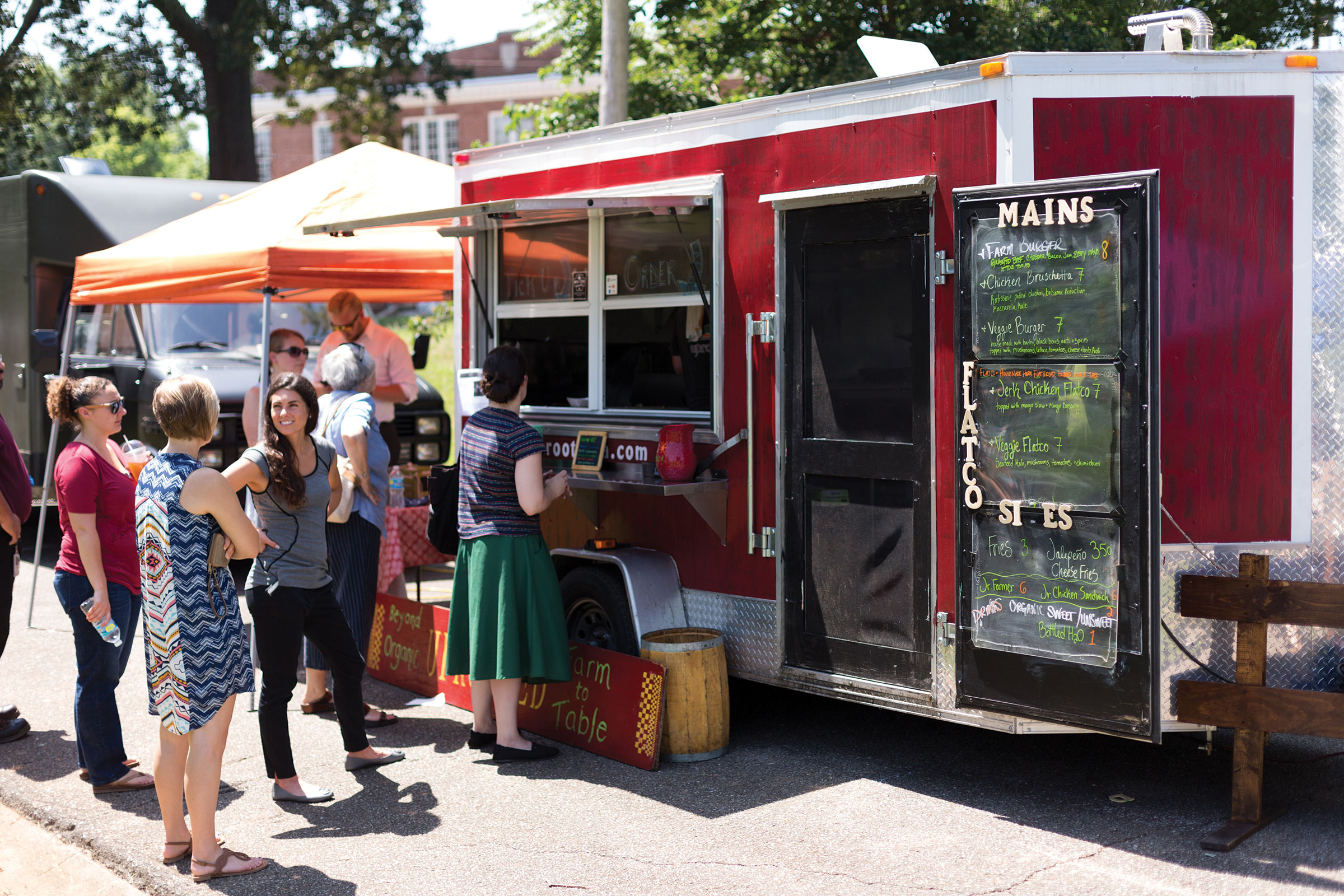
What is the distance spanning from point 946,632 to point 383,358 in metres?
4.34

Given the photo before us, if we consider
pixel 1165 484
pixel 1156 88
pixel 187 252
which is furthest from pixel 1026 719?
pixel 187 252

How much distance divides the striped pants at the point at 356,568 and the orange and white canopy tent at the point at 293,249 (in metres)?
1.76

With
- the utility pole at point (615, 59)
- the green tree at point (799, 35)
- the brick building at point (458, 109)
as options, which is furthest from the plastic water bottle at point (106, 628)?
the brick building at point (458, 109)

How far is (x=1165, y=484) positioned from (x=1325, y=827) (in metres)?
1.34

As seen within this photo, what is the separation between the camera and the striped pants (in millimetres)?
6020

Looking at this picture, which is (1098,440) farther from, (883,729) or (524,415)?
(524,415)

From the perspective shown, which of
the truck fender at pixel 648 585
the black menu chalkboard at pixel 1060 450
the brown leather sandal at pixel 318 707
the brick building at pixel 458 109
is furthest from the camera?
the brick building at pixel 458 109

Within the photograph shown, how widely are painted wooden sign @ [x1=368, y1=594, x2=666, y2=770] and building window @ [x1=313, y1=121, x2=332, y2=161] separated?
33.8 m

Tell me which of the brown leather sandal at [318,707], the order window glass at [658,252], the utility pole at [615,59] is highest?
the utility pole at [615,59]

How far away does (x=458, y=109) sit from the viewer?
34.6 metres

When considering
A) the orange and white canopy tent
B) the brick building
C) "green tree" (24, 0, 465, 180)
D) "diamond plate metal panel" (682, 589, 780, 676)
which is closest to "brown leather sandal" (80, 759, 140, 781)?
"diamond plate metal panel" (682, 589, 780, 676)

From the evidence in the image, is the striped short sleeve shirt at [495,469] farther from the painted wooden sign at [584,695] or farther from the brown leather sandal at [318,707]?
the brown leather sandal at [318,707]

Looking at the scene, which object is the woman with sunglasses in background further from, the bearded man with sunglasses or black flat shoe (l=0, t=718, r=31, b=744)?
black flat shoe (l=0, t=718, r=31, b=744)

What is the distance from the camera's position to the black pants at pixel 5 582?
566 cm
